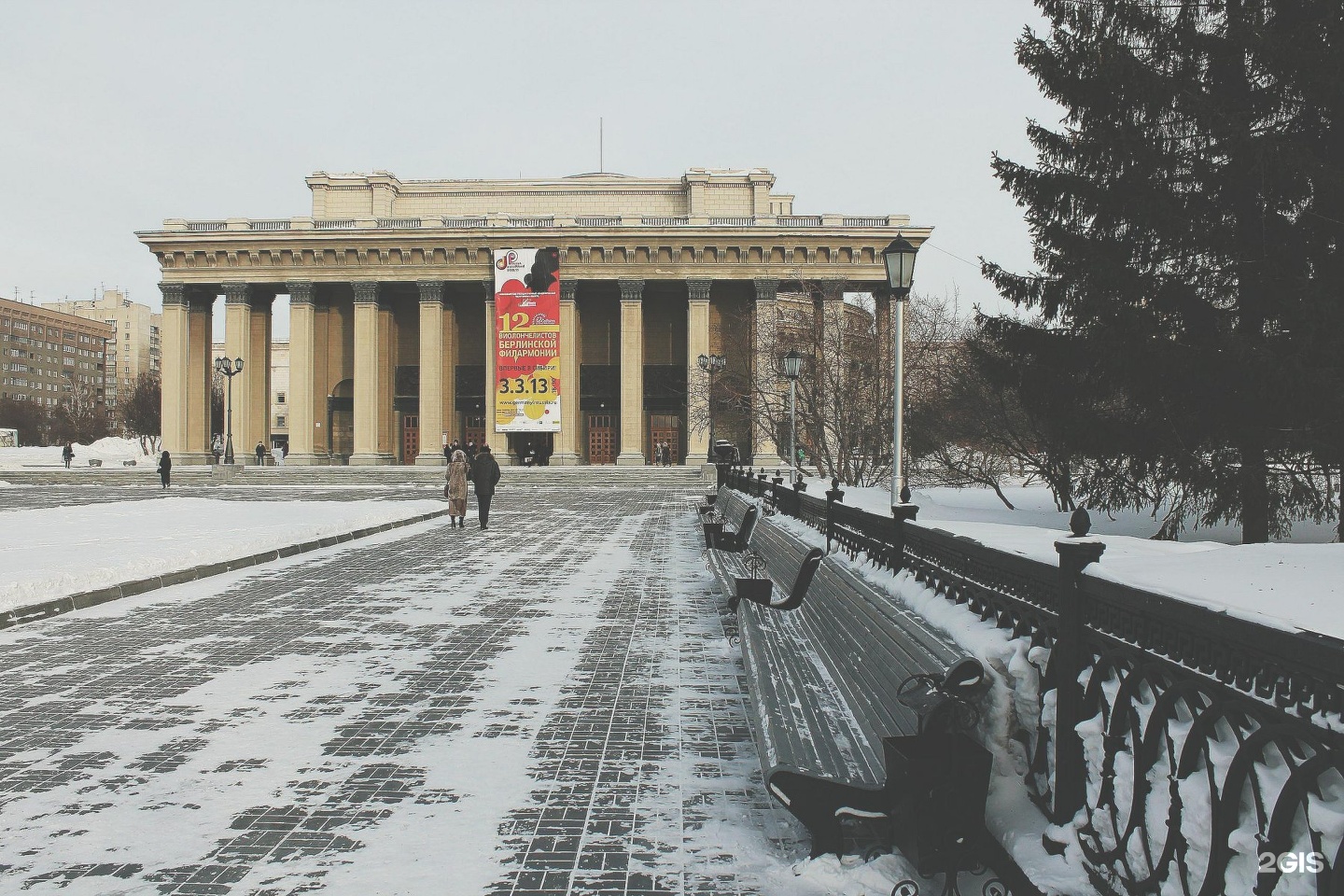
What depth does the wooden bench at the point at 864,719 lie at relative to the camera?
3055mm

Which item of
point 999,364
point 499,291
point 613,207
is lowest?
point 999,364

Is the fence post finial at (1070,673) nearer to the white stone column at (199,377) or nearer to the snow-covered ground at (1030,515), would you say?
the snow-covered ground at (1030,515)

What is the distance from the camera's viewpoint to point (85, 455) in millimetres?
65000

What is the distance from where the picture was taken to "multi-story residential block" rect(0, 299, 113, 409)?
127 metres

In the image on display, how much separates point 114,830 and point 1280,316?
15.4m

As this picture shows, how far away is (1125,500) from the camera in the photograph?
15.8 meters

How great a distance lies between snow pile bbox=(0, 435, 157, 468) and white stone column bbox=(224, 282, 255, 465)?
1267 centimetres

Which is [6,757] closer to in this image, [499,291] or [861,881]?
[861,881]

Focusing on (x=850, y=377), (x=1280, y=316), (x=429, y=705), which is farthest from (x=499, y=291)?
(x=429, y=705)

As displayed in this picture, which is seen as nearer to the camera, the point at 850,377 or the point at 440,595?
the point at 440,595

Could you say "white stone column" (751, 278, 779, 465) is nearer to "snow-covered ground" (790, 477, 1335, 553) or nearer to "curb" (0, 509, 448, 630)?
"snow-covered ground" (790, 477, 1335, 553)

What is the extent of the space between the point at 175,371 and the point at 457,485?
41510 mm

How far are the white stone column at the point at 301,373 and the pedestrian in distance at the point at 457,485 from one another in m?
36.5
